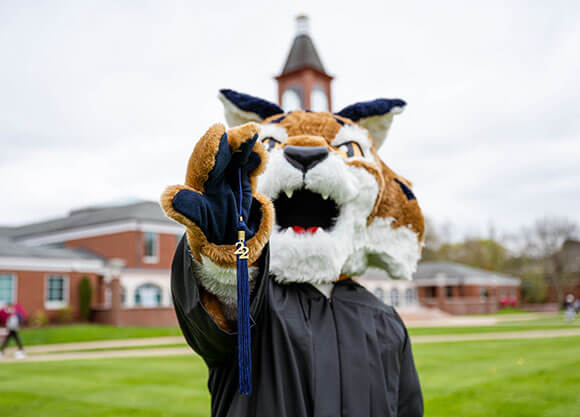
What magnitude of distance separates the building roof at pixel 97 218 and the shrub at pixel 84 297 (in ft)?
14.9

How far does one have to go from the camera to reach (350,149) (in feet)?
8.82

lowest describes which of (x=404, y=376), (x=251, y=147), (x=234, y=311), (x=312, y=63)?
(x=404, y=376)

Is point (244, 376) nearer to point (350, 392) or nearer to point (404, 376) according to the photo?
point (350, 392)

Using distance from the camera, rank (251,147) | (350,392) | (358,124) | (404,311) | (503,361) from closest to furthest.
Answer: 1. (251,147)
2. (350,392)
3. (358,124)
4. (503,361)
5. (404,311)

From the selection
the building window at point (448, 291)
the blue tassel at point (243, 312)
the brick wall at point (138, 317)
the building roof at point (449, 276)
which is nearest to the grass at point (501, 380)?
the blue tassel at point (243, 312)

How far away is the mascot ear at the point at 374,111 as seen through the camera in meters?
2.96

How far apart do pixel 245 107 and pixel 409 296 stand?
36.7 m

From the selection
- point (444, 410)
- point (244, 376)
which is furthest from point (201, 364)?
point (244, 376)

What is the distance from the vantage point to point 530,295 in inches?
1825

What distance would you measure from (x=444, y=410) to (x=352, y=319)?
434cm

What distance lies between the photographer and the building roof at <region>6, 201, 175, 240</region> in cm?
2764

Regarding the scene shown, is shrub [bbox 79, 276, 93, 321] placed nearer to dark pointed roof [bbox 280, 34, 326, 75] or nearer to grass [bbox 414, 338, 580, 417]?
dark pointed roof [bbox 280, 34, 326, 75]

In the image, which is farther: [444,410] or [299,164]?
[444,410]

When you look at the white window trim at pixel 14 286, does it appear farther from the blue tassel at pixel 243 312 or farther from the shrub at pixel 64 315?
the blue tassel at pixel 243 312
